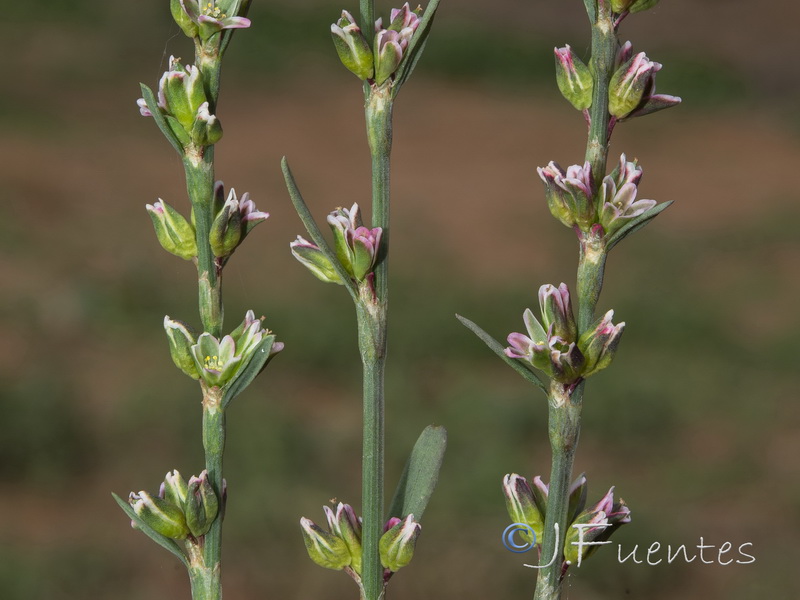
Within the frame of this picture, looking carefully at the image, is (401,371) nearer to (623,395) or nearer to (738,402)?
(623,395)

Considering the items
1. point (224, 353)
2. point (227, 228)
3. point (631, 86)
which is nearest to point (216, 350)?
point (224, 353)

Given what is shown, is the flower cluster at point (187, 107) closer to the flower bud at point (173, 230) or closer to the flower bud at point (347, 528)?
the flower bud at point (173, 230)

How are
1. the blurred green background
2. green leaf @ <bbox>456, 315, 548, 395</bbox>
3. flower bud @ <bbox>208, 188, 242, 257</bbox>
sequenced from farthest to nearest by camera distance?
the blurred green background < flower bud @ <bbox>208, 188, 242, 257</bbox> < green leaf @ <bbox>456, 315, 548, 395</bbox>

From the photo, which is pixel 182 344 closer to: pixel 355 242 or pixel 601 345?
pixel 355 242

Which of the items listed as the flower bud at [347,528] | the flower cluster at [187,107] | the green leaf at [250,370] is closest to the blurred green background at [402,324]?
the flower bud at [347,528]

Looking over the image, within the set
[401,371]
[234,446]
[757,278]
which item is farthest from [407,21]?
[757,278]

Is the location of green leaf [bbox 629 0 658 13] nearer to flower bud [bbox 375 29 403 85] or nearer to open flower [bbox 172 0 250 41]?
flower bud [bbox 375 29 403 85]

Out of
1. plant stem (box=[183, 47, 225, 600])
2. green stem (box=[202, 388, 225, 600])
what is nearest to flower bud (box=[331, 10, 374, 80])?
plant stem (box=[183, 47, 225, 600])
